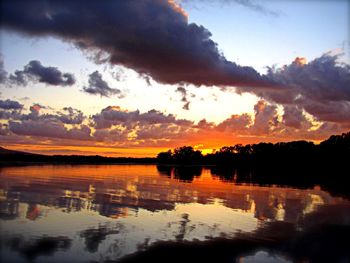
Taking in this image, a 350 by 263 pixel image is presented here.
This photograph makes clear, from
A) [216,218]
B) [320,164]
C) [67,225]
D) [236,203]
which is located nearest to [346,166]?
[320,164]

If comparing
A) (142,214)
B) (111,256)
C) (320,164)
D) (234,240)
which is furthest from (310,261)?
(320,164)

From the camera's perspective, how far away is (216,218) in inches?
1091

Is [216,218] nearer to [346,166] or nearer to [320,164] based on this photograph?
[346,166]

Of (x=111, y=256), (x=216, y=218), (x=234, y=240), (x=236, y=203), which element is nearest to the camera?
(x=111, y=256)

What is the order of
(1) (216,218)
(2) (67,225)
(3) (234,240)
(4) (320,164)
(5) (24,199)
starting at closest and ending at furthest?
1. (3) (234,240)
2. (2) (67,225)
3. (1) (216,218)
4. (5) (24,199)
5. (4) (320,164)

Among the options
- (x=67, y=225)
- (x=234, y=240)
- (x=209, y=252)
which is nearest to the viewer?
(x=209, y=252)

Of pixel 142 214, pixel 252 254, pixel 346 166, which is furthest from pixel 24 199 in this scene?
pixel 346 166

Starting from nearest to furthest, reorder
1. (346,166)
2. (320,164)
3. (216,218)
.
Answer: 1. (216,218)
2. (346,166)
3. (320,164)

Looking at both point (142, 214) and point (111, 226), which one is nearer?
point (111, 226)

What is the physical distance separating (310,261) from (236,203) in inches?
751

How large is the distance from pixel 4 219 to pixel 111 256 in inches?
398

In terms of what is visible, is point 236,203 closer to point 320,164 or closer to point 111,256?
point 111,256

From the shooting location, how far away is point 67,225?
22.9 meters

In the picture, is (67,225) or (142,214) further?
(142,214)
